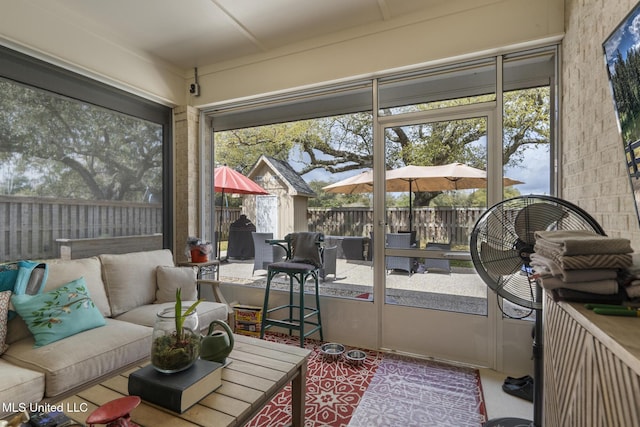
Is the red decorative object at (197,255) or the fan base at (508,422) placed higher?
the red decorative object at (197,255)

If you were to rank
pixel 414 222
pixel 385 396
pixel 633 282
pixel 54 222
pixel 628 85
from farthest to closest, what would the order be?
pixel 414 222
pixel 54 222
pixel 385 396
pixel 628 85
pixel 633 282

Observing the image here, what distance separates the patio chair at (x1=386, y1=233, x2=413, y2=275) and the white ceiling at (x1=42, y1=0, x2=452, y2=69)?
1.77 m

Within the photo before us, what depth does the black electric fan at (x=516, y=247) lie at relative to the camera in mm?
1559

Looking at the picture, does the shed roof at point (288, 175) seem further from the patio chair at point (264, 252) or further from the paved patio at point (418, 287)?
the paved patio at point (418, 287)

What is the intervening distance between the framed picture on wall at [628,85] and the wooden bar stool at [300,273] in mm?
2182

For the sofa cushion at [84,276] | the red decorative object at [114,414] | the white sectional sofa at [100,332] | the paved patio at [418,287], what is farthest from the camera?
the paved patio at [418,287]

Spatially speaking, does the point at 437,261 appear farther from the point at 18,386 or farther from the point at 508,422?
the point at 18,386

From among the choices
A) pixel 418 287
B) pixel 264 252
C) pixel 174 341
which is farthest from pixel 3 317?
pixel 418 287

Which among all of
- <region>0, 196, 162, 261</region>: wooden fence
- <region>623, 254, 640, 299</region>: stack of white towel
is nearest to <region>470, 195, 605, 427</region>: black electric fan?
<region>623, 254, 640, 299</region>: stack of white towel

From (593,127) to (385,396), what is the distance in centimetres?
205

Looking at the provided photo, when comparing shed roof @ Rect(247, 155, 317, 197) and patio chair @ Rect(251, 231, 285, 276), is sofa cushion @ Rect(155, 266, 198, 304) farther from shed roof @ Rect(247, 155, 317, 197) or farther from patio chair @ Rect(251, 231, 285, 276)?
shed roof @ Rect(247, 155, 317, 197)

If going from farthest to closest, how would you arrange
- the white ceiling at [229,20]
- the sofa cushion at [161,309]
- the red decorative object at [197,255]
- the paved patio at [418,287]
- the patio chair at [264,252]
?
the patio chair at [264,252], the red decorative object at [197,255], the paved patio at [418,287], the white ceiling at [229,20], the sofa cushion at [161,309]

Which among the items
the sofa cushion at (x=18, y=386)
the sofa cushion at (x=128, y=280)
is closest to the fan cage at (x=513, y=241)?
the sofa cushion at (x=18, y=386)

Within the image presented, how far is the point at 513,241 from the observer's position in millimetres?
1624
